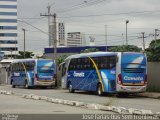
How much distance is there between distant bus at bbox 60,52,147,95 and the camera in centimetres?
3167

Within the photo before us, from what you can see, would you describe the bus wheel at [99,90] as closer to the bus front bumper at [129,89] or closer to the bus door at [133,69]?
the bus front bumper at [129,89]

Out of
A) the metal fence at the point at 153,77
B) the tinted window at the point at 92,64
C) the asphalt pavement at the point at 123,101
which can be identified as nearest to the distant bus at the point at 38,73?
the tinted window at the point at 92,64

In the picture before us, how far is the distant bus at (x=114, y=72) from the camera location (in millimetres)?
31672

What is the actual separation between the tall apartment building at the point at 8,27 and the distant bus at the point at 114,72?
4894 inches

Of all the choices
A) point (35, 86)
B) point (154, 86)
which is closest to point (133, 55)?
point (154, 86)

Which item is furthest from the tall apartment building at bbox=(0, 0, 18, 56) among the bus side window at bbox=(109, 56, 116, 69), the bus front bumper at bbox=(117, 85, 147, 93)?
the bus front bumper at bbox=(117, 85, 147, 93)

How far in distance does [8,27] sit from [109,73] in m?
131

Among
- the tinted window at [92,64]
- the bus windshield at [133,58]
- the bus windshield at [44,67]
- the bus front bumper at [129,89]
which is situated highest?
the bus windshield at [133,58]

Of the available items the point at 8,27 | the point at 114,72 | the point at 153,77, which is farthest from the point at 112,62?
the point at 8,27

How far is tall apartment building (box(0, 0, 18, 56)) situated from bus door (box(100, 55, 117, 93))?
126947mm

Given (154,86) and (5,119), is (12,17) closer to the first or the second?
(154,86)

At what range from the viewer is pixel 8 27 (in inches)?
6329

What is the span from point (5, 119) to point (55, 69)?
3216 cm

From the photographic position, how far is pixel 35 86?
1984 inches
